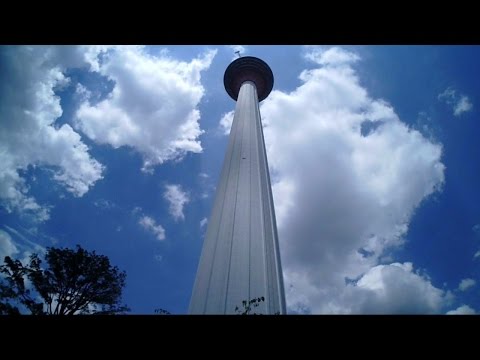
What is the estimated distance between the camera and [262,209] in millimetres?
17469

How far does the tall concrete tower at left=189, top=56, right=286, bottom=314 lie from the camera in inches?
515

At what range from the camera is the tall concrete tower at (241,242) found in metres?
13.1

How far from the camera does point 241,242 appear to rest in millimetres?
15023
